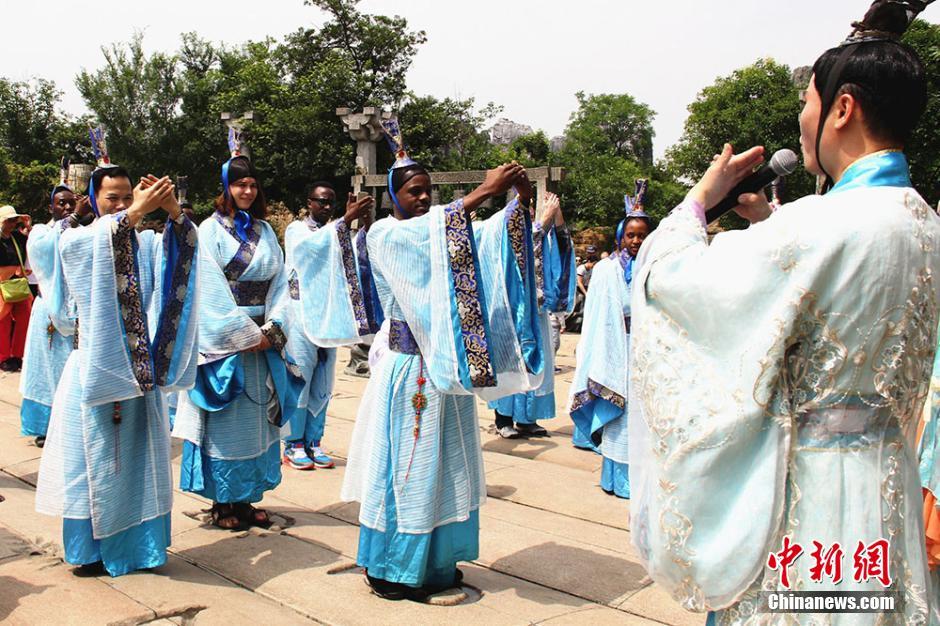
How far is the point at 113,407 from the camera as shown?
3.96 meters

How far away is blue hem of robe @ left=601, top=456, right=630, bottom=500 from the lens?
18.7 feet

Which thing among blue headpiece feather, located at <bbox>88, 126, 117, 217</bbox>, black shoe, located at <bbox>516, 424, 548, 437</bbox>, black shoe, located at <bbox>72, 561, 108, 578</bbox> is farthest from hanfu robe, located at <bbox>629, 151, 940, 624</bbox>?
black shoe, located at <bbox>516, 424, 548, 437</bbox>

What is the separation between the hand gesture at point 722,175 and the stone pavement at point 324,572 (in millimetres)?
2243

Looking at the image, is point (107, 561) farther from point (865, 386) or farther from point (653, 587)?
point (865, 386)

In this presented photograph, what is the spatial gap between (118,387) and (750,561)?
3.06 metres

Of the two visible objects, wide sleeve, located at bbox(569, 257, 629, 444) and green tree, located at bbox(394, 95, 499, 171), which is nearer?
wide sleeve, located at bbox(569, 257, 629, 444)

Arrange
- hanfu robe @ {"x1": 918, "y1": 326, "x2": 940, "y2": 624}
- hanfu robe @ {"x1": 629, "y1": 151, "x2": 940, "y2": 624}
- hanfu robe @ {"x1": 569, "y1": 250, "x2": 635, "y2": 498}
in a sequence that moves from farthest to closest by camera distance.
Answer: hanfu robe @ {"x1": 569, "y1": 250, "x2": 635, "y2": 498} → hanfu robe @ {"x1": 918, "y1": 326, "x2": 940, "y2": 624} → hanfu robe @ {"x1": 629, "y1": 151, "x2": 940, "y2": 624}

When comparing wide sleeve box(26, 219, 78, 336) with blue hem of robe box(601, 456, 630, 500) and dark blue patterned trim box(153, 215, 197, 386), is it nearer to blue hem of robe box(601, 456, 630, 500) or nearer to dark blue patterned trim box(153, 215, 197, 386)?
dark blue patterned trim box(153, 215, 197, 386)

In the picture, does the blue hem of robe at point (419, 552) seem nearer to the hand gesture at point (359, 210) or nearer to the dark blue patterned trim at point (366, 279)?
the dark blue patterned trim at point (366, 279)

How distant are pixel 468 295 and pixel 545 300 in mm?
3488

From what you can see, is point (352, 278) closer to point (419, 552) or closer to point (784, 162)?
point (419, 552)

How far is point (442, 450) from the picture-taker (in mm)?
3783

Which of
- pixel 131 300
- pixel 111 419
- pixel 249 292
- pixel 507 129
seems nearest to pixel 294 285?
pixel 249 292

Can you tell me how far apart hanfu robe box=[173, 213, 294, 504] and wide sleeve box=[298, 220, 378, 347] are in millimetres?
689
